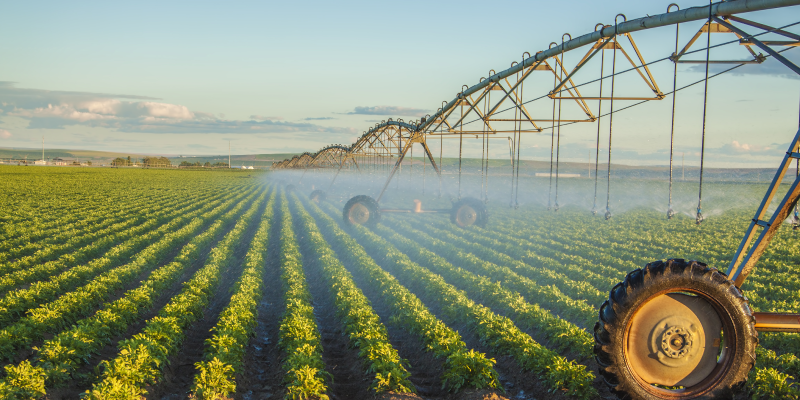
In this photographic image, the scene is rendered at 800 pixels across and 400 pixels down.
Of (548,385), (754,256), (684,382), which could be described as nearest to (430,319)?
(548,385)

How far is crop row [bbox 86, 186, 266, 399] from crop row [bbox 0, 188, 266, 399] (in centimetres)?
42

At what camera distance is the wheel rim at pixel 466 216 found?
80.3ft

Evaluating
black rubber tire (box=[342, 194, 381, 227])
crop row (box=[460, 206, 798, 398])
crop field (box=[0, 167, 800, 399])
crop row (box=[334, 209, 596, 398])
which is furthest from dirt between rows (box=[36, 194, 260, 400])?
crop row (box=[460, 206, 798, 398])

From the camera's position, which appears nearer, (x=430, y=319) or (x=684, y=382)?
(x=684, y=382)

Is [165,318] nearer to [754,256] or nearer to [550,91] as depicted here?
[754,256]

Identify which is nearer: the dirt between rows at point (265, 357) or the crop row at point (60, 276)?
the dirt between rows at point (265, 357)

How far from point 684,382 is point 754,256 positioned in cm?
162

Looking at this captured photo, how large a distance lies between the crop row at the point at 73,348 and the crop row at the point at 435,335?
545cm

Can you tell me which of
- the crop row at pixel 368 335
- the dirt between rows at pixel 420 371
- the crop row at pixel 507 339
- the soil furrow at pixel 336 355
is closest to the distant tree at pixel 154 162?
the crop row at pixel 368 335

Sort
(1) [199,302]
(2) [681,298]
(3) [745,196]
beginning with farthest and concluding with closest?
(3) [745,196]
(1) [199,302]
(2) [681,298]

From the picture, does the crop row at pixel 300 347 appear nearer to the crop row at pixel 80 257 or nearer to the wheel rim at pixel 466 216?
the crop row at pixel 80 257

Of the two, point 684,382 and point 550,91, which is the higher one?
point 550,91

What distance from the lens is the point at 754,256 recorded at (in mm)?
5422

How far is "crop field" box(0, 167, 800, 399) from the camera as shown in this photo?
700 centimetres
